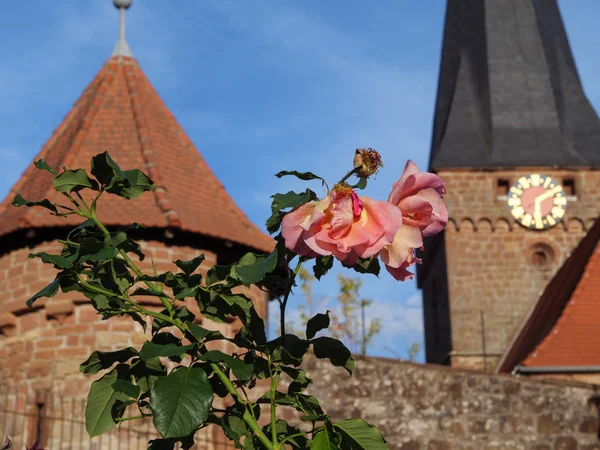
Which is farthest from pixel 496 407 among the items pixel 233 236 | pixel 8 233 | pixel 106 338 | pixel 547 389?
pixel 8 233

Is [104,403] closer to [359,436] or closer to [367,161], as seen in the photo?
[359,436]

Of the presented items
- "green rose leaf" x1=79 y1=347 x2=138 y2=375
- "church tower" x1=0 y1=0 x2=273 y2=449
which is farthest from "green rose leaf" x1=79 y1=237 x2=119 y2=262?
"church tower" x1=0 y1=0 x2=273 y2=449

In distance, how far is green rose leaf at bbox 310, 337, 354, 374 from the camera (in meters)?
2.46

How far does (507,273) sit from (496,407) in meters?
20.0

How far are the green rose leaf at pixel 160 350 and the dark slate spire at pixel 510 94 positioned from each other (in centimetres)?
2920

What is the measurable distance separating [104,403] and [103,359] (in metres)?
0.11

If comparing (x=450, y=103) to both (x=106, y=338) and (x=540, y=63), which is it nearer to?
(x=540, y=63)

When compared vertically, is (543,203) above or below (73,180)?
above

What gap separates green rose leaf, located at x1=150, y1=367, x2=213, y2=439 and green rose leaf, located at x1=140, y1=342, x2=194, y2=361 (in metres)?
0.05

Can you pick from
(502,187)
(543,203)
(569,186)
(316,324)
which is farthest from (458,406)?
(569,186)

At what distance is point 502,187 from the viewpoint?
31.5 meters

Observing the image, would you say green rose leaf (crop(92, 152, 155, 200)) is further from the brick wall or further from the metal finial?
the brick wall

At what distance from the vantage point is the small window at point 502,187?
103ft

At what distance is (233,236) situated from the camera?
959cm
